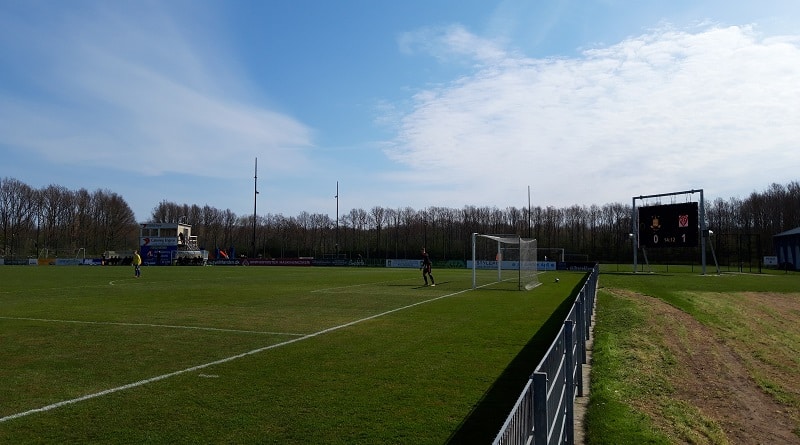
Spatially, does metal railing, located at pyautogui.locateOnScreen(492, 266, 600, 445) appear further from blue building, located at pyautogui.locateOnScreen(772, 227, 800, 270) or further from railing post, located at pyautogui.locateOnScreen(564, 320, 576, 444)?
blue building, located at pyautogui.locateOnScreen(772, 227, 800, 270)

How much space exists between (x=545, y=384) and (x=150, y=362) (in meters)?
7.83

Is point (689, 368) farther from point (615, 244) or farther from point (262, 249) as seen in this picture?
point (262, 249)

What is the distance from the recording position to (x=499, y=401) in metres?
6.89

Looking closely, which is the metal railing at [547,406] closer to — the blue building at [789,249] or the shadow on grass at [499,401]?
the shadow on grass at [499,401]

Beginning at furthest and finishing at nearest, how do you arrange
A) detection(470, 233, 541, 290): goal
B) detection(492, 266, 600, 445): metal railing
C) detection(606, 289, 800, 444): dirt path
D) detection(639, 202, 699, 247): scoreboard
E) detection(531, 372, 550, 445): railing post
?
detection(639, 202, 699, 247): scoreboard, detection(470, 233, 541, 290): goal, detection(606, 289, 800, 444): dirt path, detection(531, 372, 550, 445): railing post, detection(492, 266, 600, 445): metal railing

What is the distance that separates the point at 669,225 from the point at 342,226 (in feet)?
280

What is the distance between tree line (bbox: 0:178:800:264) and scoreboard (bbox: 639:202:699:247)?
47332mm

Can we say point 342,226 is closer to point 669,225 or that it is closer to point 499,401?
point 669,225

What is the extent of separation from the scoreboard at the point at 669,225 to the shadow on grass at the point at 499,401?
33.6m

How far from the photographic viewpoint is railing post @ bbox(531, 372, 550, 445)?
3258 mm

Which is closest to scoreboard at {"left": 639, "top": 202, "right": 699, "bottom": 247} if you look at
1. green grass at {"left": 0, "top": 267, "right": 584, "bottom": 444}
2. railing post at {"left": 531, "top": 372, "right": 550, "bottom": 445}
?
green grass at {"left": 0, "top": 267, "right": 584, "bottom": 444}

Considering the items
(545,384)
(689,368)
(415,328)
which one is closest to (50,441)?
(545,384)

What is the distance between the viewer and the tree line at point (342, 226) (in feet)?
325

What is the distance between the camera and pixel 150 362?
9.15 meters
